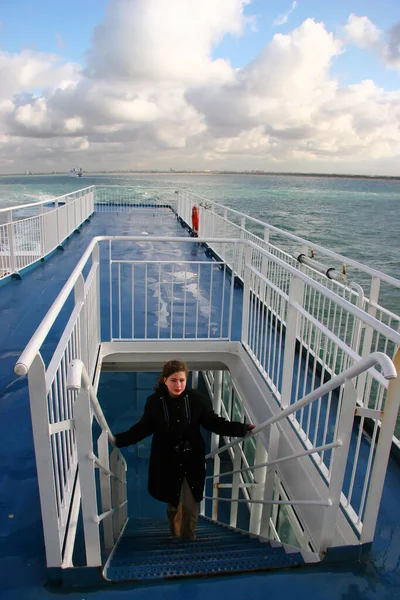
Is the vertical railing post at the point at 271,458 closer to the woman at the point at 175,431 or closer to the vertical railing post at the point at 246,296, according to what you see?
the woman at the point at 175,431

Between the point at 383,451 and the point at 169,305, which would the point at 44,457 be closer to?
the point at 383,451

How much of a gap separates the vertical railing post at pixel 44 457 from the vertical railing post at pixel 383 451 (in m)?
1.54

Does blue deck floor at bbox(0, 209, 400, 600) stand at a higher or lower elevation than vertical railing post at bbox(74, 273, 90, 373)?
lower

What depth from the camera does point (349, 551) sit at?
2514mm

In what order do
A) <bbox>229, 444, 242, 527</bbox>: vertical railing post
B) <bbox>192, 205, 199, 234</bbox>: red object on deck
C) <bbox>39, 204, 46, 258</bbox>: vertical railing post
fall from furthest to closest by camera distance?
<bbox>192, 205, 199, 234</bbox>: red object on deck < <bbox>39, 204, 46, 258</bbox>: vertical railing post < <bbox>229, 444, 242, 527</bbox>: vertical railing post

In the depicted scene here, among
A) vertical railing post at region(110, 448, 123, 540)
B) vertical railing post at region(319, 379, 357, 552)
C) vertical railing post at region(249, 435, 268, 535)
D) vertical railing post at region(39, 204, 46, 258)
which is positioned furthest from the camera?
vertical railing post at region(39, 204, 46, 258)

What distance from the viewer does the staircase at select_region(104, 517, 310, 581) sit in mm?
2432

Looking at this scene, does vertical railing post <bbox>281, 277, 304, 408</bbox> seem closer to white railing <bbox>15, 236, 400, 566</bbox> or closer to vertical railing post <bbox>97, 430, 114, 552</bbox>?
white railing <bbox>15, 236, 400, 566</bbox>

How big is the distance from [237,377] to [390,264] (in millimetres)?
22971

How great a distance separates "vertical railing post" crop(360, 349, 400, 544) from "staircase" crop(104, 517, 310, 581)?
373 mm

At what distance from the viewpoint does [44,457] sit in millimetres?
1976

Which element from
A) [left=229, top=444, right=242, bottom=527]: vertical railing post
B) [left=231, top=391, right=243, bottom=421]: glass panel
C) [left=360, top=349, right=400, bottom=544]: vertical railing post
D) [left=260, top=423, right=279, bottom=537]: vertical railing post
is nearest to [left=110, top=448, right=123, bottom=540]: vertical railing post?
[left=260, top=423, right=279, bottom=537]: vertical railing post

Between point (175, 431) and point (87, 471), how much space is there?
3.35 feet

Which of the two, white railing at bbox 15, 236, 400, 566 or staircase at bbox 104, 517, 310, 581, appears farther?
staircase at bbox 104, 517, 310, 581
